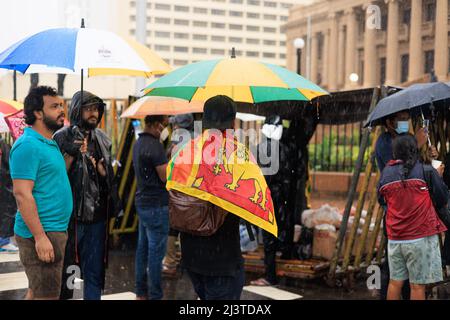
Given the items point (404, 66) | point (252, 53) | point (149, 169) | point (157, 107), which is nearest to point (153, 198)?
point (149, 169)

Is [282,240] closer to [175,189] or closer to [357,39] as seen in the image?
[175,189]

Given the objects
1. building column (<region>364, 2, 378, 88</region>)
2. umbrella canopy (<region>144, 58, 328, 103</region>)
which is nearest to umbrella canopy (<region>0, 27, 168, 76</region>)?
umbrella canopy (<region>144, 58, 328, 103</region>)

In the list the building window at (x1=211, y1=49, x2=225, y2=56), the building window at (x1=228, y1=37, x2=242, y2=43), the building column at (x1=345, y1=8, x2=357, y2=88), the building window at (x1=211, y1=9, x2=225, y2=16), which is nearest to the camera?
the building column at (x1=345, y1=8, x2=357, y2=88)

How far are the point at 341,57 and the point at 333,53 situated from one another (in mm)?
1473

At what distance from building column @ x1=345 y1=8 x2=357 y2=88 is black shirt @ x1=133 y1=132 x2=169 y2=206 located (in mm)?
48470

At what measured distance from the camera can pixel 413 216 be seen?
4551 mm

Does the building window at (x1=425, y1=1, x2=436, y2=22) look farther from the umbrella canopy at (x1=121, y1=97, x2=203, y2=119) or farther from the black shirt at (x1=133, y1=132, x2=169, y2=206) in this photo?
the black shirt at (x1=133, y1=132, x2=169, y2=206)

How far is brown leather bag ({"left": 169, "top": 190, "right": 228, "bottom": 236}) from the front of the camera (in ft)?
11.3

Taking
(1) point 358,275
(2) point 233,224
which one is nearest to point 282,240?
(1) point 358,275

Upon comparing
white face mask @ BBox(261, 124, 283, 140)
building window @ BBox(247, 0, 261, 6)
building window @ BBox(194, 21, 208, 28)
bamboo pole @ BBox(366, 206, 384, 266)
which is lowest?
bamboo pole @ BBox(366, 206, 384, 266)

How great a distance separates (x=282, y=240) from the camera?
7.13m

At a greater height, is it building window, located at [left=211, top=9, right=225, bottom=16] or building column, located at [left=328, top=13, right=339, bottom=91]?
building window, located at [left=211, top=9, right=225, bottom=16]
